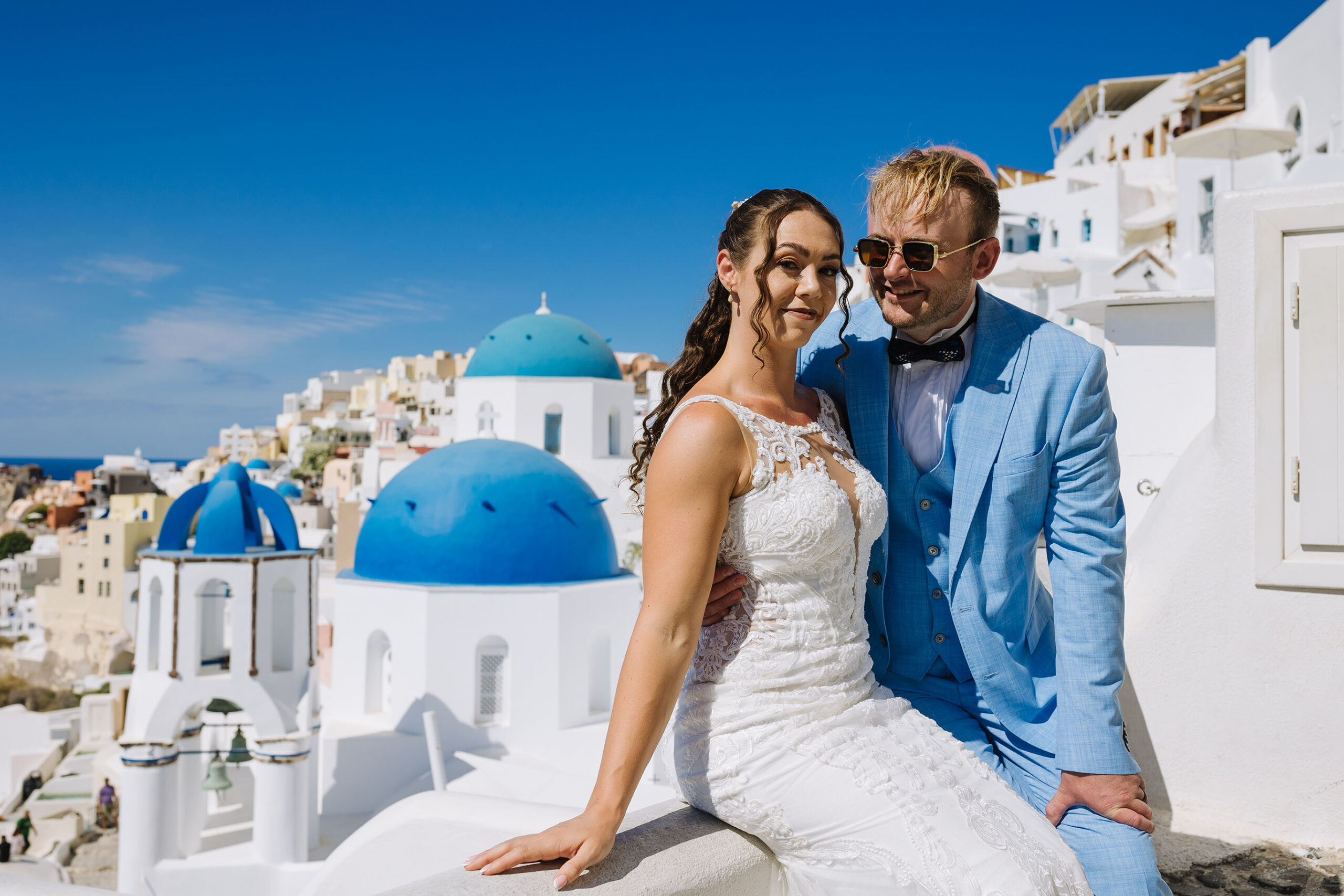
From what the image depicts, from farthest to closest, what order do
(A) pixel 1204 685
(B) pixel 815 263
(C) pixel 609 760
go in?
(A) pixel 1204 685 → (B) pixel 815 263 → (C) pixel 609 760

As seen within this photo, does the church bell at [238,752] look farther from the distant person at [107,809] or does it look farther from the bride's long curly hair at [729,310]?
the distant person at [107,809]

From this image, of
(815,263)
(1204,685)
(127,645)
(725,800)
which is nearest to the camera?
(725,800)

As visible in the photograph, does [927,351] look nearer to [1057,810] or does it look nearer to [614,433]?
[1057,810]

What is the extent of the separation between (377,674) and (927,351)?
10869mm

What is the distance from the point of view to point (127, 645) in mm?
36250

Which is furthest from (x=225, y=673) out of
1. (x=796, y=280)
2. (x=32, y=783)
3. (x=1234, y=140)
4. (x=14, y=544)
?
(x=14, y=544)

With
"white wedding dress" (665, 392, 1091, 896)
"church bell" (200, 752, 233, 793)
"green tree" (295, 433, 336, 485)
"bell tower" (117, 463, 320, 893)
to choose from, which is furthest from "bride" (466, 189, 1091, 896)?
"green tree" (295, 433, 336, 485)

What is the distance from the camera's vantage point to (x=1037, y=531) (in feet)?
6.59

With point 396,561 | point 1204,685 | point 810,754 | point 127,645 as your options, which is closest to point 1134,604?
point 1204,685

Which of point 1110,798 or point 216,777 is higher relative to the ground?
point 1110,798

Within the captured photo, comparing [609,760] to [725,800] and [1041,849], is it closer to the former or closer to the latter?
[725,800]

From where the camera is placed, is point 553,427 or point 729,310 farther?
Answer: point 553,427

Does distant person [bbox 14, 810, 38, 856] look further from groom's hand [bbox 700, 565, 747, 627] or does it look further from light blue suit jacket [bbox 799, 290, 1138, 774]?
light blue suit jacket [bbox 799, 290, 1138, 774]

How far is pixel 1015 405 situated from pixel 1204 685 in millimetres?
1352
